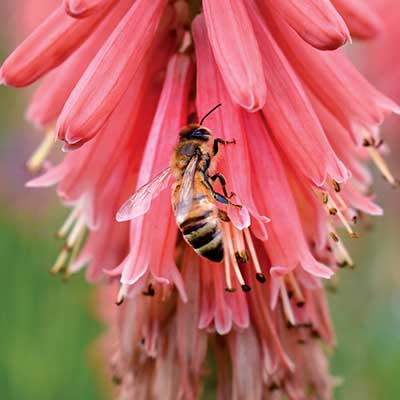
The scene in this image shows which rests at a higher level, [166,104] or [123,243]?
[166,104]

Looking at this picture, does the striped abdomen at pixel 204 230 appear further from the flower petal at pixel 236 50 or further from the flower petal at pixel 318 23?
the flower petal at pixel 318 23

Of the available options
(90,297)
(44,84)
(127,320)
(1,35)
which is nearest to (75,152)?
(44,84)

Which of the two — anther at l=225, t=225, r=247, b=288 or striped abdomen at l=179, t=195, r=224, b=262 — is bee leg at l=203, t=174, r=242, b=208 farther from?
anther at l=225, t=225, r=247, b=288

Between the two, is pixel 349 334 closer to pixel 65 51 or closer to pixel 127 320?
pixel 127 320

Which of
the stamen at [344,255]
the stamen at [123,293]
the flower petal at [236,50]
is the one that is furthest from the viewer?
the stamen at [344,255]

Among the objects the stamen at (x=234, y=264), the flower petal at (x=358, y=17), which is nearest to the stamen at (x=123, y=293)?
the stamen at (x=234, y=264)

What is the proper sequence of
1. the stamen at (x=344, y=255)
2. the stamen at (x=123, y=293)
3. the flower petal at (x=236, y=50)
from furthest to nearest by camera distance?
the stamen at (x=344, y=255)
the stamen at (x=123, y=293)
the flower petal at (x=236, y=50)

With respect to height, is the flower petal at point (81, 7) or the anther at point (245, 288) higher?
the flower petal at point (81, 7)

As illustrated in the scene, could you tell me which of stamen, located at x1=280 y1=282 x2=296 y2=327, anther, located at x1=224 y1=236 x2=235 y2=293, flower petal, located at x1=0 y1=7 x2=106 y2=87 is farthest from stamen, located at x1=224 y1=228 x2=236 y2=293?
flower petal, located at x1=0 y1=7 x2=106 y2=87
